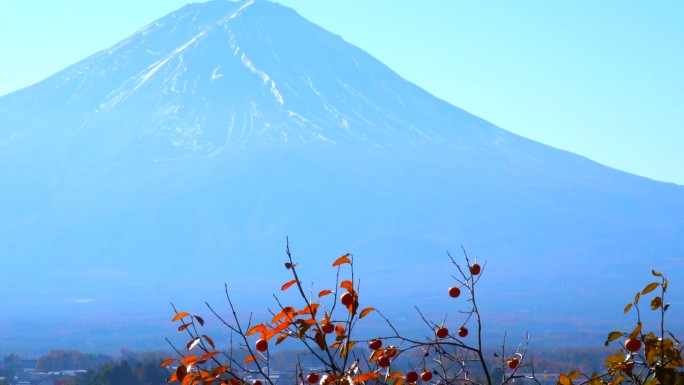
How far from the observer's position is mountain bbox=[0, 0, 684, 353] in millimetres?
89562

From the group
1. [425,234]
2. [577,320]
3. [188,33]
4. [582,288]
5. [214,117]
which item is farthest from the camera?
[188,33]

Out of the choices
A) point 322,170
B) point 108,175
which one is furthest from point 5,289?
point 322,170

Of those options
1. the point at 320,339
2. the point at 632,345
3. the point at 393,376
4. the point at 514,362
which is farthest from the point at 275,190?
the point at 320,339

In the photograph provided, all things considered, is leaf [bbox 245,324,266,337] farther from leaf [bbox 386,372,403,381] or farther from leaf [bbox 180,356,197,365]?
leaf [bbox 386,372,403,381]

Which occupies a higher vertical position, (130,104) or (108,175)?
(130,104)

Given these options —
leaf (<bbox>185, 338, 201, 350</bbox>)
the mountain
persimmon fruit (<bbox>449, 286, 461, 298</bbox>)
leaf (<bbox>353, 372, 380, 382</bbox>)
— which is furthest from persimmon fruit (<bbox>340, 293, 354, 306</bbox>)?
the mountain

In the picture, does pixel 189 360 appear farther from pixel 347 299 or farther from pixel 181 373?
pixel 347 299

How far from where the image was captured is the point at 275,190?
10319 centimetres

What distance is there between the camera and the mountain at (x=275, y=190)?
8956 centimetres

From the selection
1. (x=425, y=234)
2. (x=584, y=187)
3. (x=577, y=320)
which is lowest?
(x=577, y=320)

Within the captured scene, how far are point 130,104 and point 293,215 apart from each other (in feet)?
75.7

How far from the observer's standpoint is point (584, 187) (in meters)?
112

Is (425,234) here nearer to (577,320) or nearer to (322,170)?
(322,170)

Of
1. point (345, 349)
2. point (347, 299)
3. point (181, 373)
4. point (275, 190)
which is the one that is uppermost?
point (275, 190)
